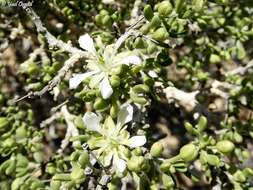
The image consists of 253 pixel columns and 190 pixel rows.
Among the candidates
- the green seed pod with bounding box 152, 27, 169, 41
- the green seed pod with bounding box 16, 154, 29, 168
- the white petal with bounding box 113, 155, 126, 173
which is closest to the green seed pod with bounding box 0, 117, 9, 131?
the green seed pod with bounding box 16, 154, 29, 168

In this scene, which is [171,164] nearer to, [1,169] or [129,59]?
[129,59]

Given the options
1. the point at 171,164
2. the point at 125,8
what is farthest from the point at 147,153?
the point at 125,8

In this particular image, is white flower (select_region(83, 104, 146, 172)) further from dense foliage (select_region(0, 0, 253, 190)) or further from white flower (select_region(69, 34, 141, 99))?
white flower (select_region(69, 34, 141, 99))

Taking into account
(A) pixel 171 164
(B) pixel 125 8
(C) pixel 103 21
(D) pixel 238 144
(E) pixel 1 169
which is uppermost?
(C) pixel 103 21

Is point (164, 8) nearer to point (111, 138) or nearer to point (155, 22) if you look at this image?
point (155, 22)

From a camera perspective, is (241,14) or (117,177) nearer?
(117,177)

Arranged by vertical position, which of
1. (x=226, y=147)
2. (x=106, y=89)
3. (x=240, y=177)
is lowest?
(x=240, y=177)

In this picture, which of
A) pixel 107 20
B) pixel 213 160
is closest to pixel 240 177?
pixel 213 160
